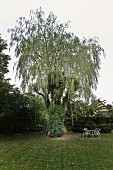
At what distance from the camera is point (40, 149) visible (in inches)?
546

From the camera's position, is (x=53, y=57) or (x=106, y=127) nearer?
(x=53, y=57)

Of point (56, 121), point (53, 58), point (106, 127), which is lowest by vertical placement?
point (106, 127)

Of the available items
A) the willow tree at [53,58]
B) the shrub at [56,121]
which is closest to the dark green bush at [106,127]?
the shrub at [56,121]

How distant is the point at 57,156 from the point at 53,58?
8.11 metres

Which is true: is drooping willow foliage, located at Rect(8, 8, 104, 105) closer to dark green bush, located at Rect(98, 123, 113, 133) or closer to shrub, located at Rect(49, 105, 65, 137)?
shrub, located at Rect(49, 105, 65, 137)

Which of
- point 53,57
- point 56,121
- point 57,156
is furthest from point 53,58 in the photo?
point 57,156

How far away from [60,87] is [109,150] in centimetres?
658

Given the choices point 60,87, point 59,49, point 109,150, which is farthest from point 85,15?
point 109,150

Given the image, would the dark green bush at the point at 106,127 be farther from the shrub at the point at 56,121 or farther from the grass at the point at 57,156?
the grass at the point at 57,156

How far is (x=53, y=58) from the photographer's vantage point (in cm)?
1834

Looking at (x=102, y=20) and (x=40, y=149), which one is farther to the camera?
(x=102, y=20)

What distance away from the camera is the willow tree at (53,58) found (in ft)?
57.6

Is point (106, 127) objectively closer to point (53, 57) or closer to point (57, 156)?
point (53, 57)

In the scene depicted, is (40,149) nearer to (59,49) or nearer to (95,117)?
(59,49)
